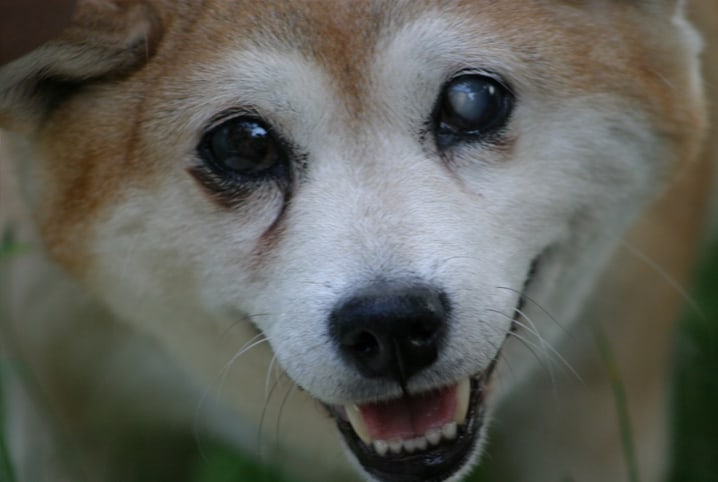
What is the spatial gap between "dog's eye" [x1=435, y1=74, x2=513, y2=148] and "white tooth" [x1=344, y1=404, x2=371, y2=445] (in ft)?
1.86

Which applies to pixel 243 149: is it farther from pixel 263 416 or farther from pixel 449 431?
pixel 263 416

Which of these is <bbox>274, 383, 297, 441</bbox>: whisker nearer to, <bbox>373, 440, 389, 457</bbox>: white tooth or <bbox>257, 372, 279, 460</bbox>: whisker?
<bbox>257, 372, 279, 460</bbox>: whisker

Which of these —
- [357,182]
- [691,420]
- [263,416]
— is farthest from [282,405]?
[691,420]

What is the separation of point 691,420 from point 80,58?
2242mm

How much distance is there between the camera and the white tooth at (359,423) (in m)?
2.77

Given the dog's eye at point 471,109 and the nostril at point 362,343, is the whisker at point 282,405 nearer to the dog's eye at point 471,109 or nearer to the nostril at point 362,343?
the nostril at point 362,343

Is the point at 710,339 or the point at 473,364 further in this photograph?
the point at 710,339

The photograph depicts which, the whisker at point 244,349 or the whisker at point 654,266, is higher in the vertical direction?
the whisker at point 244,349

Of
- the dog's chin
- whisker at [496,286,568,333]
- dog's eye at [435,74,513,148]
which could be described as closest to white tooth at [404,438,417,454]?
the dog's chin

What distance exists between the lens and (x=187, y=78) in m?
2.78

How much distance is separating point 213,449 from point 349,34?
5.09 feet

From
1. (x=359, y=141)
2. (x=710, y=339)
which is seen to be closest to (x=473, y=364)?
(x=359, y=141)

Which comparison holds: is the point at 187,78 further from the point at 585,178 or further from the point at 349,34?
the point at 585,178

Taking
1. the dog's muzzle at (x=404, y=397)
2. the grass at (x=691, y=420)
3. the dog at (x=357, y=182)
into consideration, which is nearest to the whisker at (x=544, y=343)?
the dog at (x=357, y=182)
